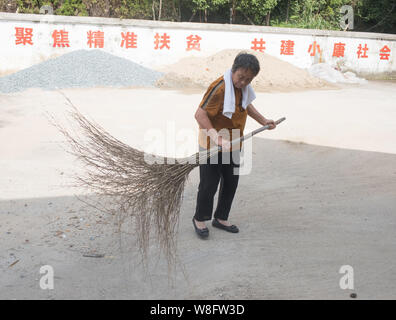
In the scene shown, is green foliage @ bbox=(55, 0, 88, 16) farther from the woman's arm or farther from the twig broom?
the woman's arm

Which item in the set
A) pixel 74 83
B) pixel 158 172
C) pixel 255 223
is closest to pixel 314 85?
pixel 74 83

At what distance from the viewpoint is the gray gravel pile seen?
8844mm

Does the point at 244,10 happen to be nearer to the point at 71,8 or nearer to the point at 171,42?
the point at 171,42

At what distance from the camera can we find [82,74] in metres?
9.31

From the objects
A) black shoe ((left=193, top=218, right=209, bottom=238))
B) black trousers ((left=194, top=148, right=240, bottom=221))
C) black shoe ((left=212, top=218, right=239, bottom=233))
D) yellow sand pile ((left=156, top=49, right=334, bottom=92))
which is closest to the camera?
black trousers ((left=194, top=148, right=240, bottom=221))

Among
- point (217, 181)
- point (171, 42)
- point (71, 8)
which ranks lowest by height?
point (217, 181)

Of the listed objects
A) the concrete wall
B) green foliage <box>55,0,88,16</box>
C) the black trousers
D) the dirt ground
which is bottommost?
the dirt ground

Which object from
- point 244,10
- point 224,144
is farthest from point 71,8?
point 224,144

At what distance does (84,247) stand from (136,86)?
710 centimetres

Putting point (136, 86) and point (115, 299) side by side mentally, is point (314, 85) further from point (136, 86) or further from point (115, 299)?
point (115, 299)

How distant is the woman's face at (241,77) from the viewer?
251cm

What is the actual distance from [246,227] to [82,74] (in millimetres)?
7248

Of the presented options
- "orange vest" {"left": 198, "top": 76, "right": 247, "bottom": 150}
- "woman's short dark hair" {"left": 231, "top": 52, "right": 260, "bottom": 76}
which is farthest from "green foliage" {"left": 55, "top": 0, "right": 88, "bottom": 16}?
"woman's short dark hair" {"left": 231, "top": 52, "right": 260, "bottom": 76}
